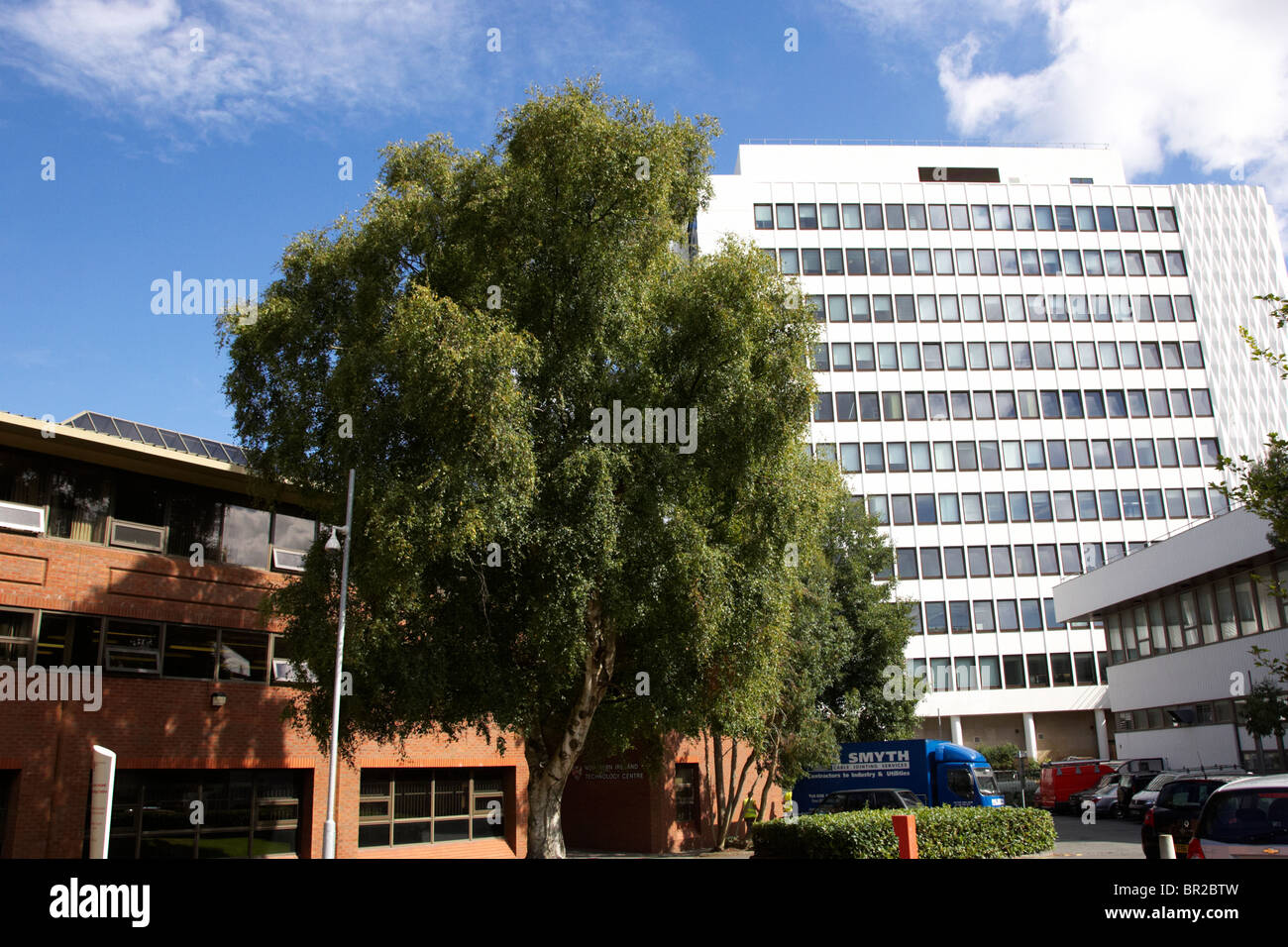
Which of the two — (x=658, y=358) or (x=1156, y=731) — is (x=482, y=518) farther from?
(x=1156, y=731)

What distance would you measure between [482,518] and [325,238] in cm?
804

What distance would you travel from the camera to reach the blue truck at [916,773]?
28453 mm

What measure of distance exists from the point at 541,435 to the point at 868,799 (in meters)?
14.8

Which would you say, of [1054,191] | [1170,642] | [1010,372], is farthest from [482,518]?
[1054,191]

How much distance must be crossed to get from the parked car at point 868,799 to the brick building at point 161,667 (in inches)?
392

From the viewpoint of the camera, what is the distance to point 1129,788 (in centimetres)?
3406

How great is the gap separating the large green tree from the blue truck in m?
13.2

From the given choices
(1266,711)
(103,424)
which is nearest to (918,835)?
(103,424)

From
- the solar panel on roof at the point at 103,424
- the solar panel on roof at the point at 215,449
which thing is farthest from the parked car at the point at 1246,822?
the solar panel on roof at the point at 215,449

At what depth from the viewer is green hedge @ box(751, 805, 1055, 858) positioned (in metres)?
17.0

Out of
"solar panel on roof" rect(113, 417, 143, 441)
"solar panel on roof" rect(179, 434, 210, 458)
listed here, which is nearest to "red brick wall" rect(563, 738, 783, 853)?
"solar panel on roof" rect(179, 434, 210, 458)

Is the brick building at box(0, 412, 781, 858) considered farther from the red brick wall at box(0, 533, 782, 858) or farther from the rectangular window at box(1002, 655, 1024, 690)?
the rectangular window at box(1002, 655, 1024, 690)

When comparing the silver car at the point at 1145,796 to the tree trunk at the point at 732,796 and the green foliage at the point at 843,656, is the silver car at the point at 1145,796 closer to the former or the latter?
the green foliage at the point at 843,656

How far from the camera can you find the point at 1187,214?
2537 inches
